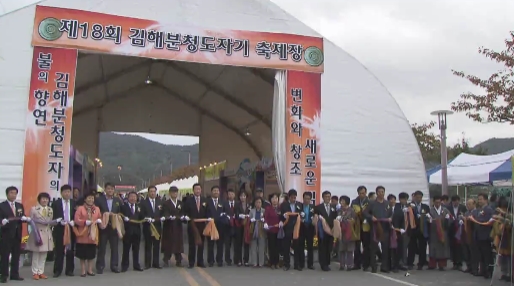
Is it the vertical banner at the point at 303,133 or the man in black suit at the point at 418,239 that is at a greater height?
the vertical banner at the point at 303,133

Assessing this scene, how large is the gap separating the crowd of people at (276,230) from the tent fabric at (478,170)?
269cm

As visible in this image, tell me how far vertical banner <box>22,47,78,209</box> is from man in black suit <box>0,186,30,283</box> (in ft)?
5.84

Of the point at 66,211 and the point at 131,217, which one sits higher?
the point at 66,211

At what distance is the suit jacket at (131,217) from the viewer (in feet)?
29.7

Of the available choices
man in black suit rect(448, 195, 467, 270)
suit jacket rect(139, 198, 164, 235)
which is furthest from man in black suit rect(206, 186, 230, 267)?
man in black suit rect(448, 195, 467, 270)

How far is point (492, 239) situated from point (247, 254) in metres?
4.36

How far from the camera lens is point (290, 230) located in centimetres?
952


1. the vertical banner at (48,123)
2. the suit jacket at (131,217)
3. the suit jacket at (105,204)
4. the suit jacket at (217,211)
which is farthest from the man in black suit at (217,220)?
the vertical banner at (48,123)

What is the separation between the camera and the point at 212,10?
458 inches

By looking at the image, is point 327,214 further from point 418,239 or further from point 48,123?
point 48,123

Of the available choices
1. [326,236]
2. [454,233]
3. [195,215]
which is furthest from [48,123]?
[454,233]

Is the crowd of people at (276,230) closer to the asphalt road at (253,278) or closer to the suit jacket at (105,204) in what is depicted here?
the suit jacket at (105,204)

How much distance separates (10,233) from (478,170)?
1095 centimetres

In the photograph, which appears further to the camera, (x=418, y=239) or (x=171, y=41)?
(x=171, y=41)
